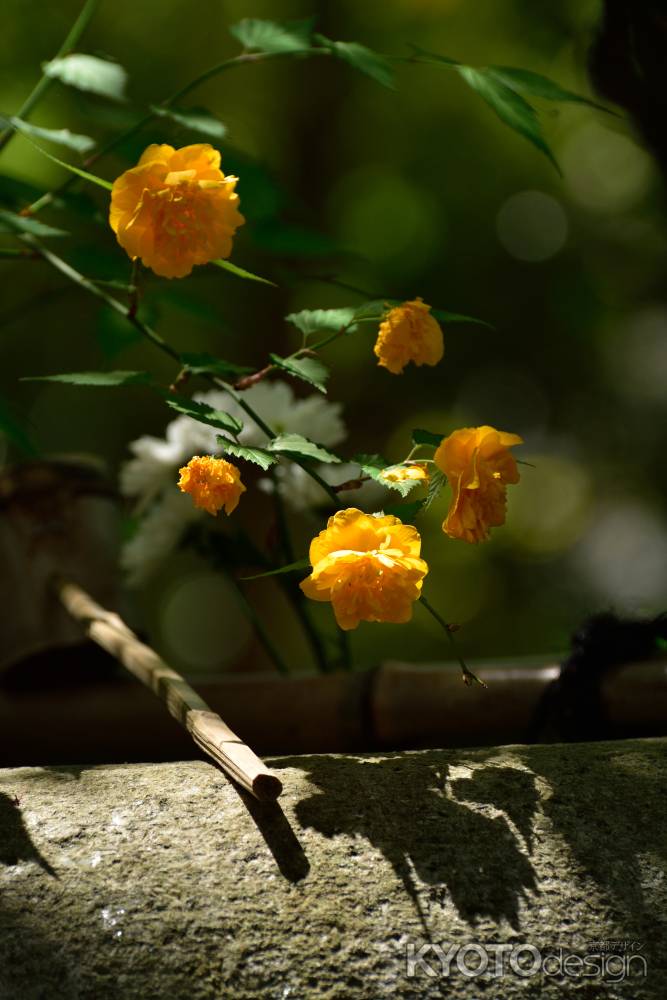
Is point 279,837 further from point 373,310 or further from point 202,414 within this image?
point 373,310

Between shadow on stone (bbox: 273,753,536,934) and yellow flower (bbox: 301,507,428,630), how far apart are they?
0.13m

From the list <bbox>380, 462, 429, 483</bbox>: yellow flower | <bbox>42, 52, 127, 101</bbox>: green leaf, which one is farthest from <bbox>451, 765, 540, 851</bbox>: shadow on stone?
<bbox>42, 52, 127, 101</bbox>: green leaf

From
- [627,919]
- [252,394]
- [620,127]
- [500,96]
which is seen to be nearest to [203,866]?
[627,919]

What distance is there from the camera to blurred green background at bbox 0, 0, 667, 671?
12.8ft

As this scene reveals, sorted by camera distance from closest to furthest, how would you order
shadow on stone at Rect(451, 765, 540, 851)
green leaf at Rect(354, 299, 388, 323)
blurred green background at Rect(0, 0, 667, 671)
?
shadow on stone at Rect(451, 765, 540, 851) < green leaf at Rect(354, 299, 388, 323) < blurred green background at Rect(0, 0, 667, 671)

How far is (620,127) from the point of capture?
1.50 m

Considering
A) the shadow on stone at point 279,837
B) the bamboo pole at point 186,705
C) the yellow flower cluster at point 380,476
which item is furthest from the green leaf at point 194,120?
the shadow on stone at point 279,837

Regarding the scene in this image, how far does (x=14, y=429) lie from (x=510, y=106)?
1.97 ft

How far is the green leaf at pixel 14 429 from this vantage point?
3.16 feet

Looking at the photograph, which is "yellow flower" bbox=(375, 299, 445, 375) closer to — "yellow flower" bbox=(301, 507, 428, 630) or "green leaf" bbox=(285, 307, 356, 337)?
"green leaf" bbox=(285, 307, 356, 337)

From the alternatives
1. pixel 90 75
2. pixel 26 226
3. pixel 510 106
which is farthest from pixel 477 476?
pixel 90 75

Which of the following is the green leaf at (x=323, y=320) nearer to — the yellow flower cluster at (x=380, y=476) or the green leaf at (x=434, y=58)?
the yellow flower cluster at (x=380, y=476)

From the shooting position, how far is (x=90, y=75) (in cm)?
100

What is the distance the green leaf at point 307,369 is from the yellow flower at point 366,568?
14 centimetres
